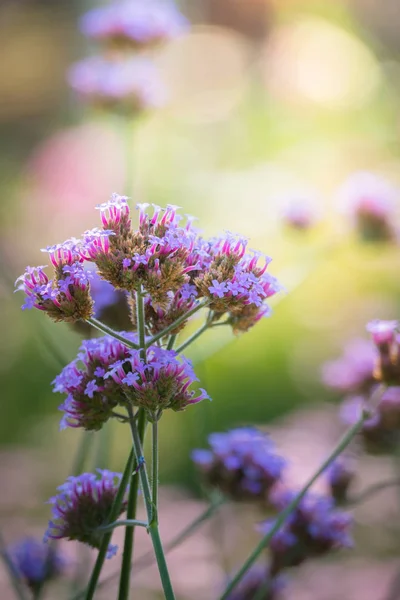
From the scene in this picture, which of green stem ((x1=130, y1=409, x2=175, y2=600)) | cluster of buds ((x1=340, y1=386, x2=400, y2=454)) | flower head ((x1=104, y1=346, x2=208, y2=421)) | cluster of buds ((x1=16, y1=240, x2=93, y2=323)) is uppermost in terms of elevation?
cluster of buds ((x1=340, y1=386, x2=400, y2=454))

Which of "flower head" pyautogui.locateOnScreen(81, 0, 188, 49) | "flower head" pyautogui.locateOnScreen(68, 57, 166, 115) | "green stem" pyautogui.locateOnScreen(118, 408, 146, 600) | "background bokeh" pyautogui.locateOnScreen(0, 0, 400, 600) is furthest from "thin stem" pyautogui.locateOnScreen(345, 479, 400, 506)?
"flower head" pyautogui.locateOnScreen(81, 0, 188, 49)

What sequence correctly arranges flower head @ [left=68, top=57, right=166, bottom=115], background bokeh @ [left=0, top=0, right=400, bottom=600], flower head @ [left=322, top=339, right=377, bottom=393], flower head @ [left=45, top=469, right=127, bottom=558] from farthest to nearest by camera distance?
background bokeh @ [left=0, top=0, right=400, bottom=600] < flower head @ [left=68, top=57, right=166, bottom=115] < flower head @ [left=322, top=339, right=377, bottom=393] < flower head @ [left=45, top=469, right=127, bottom=558]

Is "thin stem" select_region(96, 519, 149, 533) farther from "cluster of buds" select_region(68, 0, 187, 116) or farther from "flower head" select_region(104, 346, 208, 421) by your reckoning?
"cluster of buds" select_region(68, 0, 187, 116)

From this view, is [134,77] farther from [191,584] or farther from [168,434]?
[168,434]

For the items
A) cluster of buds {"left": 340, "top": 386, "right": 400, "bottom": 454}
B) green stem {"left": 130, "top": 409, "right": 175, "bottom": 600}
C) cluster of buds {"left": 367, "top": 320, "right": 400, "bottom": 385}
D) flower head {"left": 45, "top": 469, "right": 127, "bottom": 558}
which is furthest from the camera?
cluster of buds {"left": 340, "top": 386, "right": 400, "bottom": 454}

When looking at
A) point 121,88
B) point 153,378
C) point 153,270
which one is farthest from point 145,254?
point 121,88

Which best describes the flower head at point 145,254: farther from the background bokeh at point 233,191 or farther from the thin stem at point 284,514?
the background bokeh at point 233,191
